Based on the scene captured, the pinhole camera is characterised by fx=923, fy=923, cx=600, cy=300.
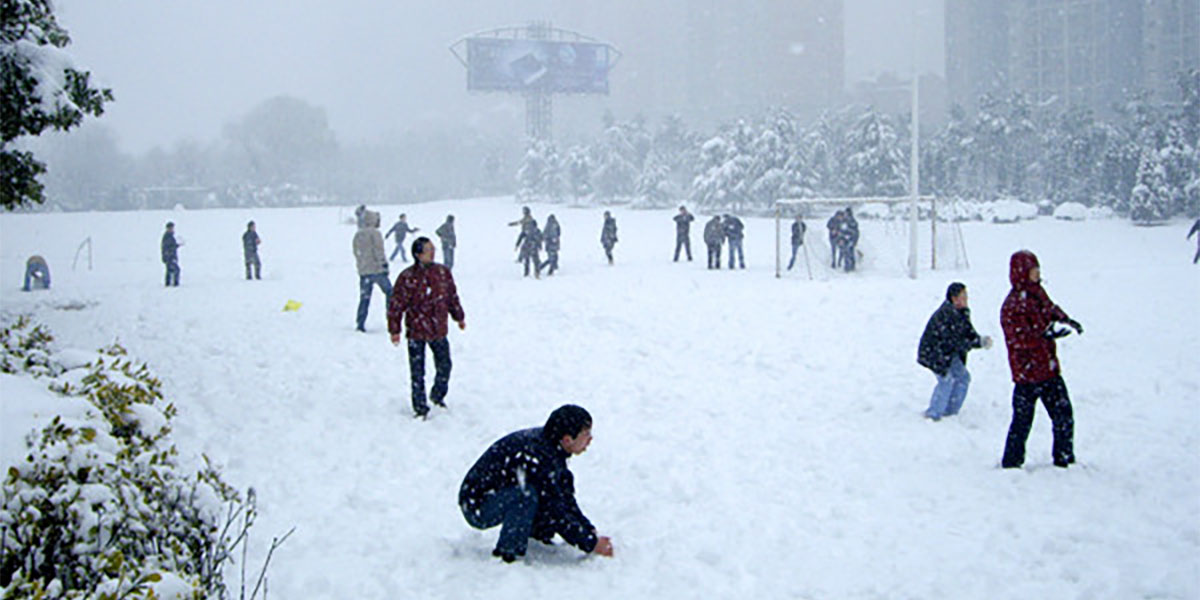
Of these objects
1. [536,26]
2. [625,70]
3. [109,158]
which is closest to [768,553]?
[536,26]

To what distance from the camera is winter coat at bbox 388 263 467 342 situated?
833 centimetres

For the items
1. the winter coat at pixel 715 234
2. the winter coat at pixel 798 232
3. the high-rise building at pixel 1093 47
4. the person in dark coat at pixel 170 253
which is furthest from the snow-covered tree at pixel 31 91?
the high-rise building at pixel 1093 47

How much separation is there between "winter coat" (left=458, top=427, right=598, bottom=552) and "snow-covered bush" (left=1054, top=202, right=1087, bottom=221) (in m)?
47.6

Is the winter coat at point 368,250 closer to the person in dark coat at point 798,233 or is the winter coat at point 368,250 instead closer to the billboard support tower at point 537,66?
the person in dark coat at point 798,233

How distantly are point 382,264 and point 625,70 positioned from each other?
6650 inches

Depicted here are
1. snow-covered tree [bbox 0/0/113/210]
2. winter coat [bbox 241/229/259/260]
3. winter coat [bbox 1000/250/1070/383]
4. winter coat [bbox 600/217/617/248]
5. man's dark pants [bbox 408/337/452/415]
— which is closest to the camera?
winter coat [bbox 1000/250/1070/383]

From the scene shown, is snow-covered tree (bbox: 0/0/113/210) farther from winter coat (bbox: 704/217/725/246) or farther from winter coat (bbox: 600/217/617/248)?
winter coat (bbox: 600/217/617/248)

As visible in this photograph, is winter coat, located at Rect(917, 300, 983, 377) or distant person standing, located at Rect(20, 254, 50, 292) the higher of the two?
distant person standing, located at Rect(20, 254, 50, 292)

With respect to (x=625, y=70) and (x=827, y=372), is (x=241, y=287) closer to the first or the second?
(x=827, y=372)

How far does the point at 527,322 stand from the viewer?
14938mm

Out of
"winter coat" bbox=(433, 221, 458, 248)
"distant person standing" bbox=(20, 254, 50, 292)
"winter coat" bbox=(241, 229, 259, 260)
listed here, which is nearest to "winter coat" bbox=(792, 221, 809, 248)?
"winter coat" bbox=(433, 221, 458, 248)

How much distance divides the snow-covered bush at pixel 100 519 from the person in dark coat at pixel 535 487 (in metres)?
1.56

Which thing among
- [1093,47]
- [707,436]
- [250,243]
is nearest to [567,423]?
[707,436]

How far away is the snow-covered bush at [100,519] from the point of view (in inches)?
114
